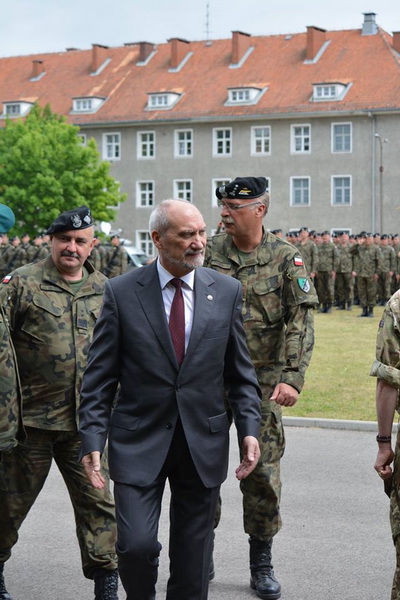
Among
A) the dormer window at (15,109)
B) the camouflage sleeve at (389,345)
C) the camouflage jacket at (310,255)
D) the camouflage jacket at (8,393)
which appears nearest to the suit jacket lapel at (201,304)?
the camouflage sleeve at (389,345)

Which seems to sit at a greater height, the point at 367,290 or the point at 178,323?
the point at 178,323

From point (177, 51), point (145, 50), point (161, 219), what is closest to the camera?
point (161, 219)

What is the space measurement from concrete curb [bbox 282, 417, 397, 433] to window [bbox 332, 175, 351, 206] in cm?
5433

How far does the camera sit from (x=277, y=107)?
68.3m

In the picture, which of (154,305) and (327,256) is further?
(327,256)

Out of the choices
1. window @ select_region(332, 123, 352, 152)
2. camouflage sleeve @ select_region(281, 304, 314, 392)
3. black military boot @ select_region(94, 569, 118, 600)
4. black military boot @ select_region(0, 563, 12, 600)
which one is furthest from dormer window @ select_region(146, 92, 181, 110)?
black military boot @ select_region(94, 569, 118, 600)

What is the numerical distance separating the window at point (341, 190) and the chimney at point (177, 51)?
49.4 feet

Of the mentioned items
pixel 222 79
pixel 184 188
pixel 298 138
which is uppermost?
pixel 222 79

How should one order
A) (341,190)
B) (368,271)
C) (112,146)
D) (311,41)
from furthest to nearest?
(112,146)
(311,41)
(341,190)
(368,271)

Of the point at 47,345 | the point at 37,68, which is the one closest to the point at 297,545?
the point at 47,345

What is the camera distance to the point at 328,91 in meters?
67.3

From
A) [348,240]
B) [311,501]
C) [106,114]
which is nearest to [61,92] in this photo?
[106,114]

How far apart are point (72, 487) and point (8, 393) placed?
0.74 metres

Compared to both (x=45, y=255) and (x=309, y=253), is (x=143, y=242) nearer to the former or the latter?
(x=309, y=253)
